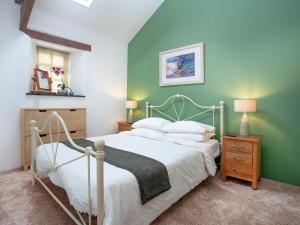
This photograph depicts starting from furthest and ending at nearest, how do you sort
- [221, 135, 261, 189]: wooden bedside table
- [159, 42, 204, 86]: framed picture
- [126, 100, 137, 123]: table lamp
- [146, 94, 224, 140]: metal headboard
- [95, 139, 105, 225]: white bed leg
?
[126, 100, 137, 123]: table lamp → [159, 42, 204, 86]: framed picture → [146, 94, 224, 140]: metal headboard → [221, 135, 261, 189]: wooden bedside table → [95, 139, 105, 225]: white bed leg

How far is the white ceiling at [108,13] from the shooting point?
3117mm

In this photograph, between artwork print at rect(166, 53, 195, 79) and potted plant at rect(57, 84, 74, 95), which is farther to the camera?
potted plant at rect(57, 84, 74, 95)

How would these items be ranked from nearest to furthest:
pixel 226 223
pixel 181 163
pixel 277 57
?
pixel 226 223
pixel 181 163
pixel 277 57

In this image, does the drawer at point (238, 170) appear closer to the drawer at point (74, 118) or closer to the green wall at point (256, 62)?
the green wall at point (256, 62)

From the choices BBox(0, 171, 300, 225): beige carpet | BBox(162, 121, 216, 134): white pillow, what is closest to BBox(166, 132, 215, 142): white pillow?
BBox(162, 121, 216, 134): white pillow

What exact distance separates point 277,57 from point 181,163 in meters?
1.89

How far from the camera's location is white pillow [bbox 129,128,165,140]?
2838mm

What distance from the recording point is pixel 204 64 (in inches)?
122

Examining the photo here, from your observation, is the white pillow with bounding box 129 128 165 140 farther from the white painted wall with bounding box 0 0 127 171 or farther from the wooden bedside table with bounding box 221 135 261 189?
the white painted wall with bounding box 0 0 127 171

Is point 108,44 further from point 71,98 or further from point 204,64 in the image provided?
point 204,64

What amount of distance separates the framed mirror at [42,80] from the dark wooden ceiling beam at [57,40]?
1.80 ft

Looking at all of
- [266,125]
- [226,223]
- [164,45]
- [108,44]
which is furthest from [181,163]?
[108,44]

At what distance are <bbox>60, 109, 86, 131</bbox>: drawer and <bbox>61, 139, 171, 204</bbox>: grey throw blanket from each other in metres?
1.68

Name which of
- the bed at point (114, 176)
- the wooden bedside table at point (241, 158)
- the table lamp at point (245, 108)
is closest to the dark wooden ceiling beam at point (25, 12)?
the bed at point (114, 176)
